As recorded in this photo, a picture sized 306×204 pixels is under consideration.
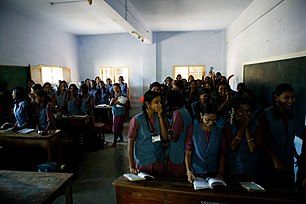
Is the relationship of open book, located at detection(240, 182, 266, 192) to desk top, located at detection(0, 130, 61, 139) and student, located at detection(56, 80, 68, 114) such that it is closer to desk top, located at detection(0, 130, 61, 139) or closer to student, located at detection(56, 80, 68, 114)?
desk top, located at detection(0, 130, 61, 139)

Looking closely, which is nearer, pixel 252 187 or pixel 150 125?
pixel 252 187

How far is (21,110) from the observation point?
11.9 feet

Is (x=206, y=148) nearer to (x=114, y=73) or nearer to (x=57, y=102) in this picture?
(x=57, y=102)

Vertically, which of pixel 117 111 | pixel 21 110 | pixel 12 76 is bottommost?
pixel 117 111

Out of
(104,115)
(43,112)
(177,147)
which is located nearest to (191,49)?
(104,115)

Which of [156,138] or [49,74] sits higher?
[49,74]

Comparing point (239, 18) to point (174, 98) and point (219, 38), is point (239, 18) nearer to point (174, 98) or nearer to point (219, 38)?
point (219, 38)

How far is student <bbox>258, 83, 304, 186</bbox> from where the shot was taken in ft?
6.88

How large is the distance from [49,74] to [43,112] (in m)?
4.56

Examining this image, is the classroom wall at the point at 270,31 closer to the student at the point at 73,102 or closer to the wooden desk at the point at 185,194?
the wooden desk at the point at 185,194

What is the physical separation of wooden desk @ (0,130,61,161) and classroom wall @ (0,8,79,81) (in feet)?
10.5

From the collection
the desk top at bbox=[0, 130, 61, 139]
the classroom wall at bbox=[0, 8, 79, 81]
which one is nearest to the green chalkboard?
the classroom wall at bbox=[0, 8, 79, 81]

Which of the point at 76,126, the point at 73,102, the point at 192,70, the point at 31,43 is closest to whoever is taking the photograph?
the point at 76,126

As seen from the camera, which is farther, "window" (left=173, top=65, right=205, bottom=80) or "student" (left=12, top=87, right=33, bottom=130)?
"window" (left=173, top=65, right=205, bottom=80)
